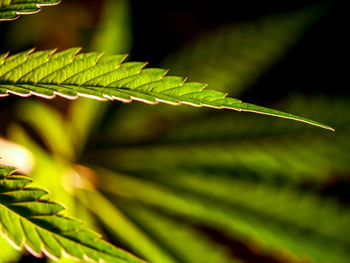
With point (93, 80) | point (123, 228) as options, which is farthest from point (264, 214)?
point (93, 80)

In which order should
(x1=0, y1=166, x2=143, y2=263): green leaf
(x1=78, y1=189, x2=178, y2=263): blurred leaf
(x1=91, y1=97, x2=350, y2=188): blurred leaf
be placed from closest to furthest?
(x1=0, y1=166, x2=143, y2=263): green leaf < (x1=78, y1=189, x2=178, y2=263): blurred leaf < (x1=91, y1=97, x2=350, y2=188): blurred leaf

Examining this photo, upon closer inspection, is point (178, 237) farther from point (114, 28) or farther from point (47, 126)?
point (114, 28)

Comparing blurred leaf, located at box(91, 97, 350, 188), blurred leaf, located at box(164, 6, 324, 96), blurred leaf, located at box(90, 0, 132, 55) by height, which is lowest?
blurred leaf, located at box(91, 97, 350, 188)

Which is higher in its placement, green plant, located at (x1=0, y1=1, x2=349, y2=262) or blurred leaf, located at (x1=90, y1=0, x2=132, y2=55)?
blurred leaf, located at (x1=90, y1=0, x2=132, y2=55)

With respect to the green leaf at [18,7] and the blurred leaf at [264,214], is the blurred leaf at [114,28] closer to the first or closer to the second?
the blurred leaf at [264,214]

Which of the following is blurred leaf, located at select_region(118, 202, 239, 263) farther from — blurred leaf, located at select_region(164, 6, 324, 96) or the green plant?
blurred leaf, located at select_region(164, 6, 324, 96)

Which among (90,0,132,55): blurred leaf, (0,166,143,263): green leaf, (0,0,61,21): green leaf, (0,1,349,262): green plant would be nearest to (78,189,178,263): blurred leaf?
(0,1,349,262): green plant
